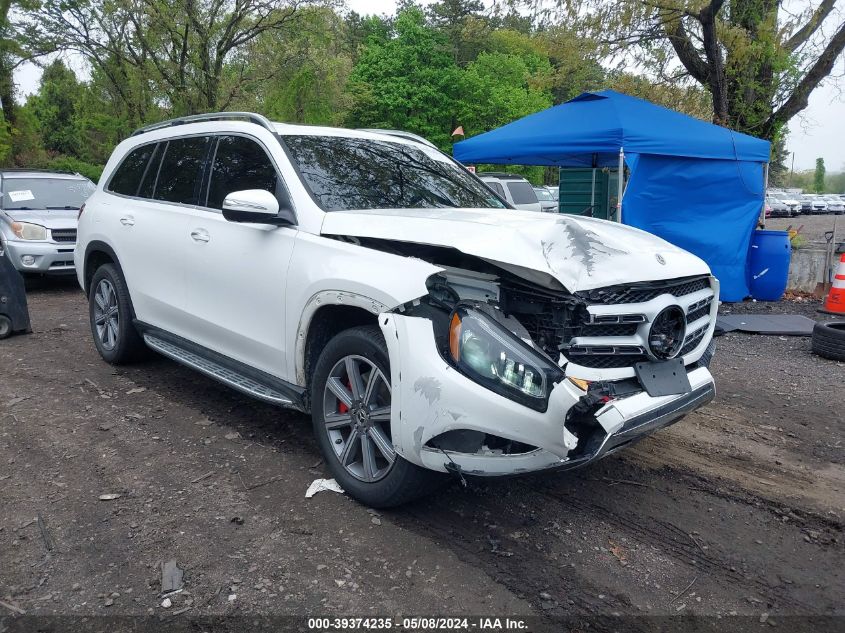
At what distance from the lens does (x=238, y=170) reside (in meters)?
4.30

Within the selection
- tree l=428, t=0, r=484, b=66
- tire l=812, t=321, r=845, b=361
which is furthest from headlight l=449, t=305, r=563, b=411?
tree l=428, t=0, r=484, b=66

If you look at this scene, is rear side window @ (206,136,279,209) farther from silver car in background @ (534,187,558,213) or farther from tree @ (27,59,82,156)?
tree @ (27,59,82,156)

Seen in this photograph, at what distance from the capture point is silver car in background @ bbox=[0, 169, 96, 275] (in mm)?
9617

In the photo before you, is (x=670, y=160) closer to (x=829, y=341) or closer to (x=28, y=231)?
(x=829, y=341)

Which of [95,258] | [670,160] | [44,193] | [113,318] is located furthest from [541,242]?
[44,193]

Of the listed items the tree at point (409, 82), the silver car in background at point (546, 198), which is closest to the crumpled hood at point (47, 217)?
the silver car in background at point (546, 198)

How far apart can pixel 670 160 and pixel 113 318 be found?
23.6 ft

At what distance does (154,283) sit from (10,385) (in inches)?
65.3

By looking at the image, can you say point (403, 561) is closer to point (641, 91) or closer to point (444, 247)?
point (444, 247)

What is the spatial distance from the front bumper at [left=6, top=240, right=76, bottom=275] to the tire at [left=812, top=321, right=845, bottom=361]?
9.63 m

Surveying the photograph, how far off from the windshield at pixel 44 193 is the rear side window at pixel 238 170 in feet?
24.2

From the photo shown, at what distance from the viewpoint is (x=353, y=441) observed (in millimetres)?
3395

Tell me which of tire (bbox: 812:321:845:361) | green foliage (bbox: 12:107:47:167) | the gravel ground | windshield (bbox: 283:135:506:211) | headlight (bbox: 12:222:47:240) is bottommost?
the gravel ground

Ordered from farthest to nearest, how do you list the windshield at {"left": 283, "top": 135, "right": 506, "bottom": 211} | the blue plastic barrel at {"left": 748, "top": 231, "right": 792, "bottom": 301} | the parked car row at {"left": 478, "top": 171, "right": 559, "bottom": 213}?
the parked car row at {"left": 478, "top": 171, "right": 559, "bottom": 213} → the blue plastic barrel at {"left": 748, "top": 231, "right": 792, "bottom": 301} → the windshield at {"left": 283, "top": 135, "right": 506, "bottom": 211}
